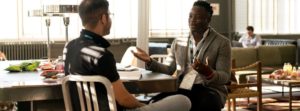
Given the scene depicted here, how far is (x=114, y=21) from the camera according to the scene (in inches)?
341

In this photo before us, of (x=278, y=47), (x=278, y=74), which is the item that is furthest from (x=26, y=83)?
(x=278, y=47)

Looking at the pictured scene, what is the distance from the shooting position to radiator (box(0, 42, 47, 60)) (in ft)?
25.6

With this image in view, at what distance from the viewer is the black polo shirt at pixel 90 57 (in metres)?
2.15

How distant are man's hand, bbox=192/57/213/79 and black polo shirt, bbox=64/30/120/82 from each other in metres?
0.58

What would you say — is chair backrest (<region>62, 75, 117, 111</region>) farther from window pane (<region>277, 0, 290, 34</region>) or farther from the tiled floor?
window pane (<region>277, 0, 290, 34</region>)

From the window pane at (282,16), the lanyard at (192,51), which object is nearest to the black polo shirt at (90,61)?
the lanyard at (192,51)

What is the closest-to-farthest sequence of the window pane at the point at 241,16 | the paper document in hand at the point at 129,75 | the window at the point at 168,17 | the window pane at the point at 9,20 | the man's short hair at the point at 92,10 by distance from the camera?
1. the man's short hair at the point at 92,10
2. the paper document in hand at the point at 129,75
3. the window pane at the point at 9,20
4. the window at the point at 168,17
5. the window pane at the point at 241,16

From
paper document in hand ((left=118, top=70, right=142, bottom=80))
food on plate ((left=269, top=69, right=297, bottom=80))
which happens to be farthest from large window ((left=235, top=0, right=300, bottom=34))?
paper document in hand ((left=118, top=70, right=142, bottom=80))

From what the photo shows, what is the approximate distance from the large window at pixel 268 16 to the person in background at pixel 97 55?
8.24 m

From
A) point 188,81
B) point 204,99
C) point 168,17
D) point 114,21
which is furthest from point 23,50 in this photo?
point 204,99

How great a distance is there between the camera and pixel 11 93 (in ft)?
7.23

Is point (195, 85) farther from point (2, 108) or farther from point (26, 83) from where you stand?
point (2, 108)

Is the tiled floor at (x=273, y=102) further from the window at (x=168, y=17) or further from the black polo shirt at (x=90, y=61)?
the black polo shirt at (x=90, y=61)

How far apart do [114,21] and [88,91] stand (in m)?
6.54
